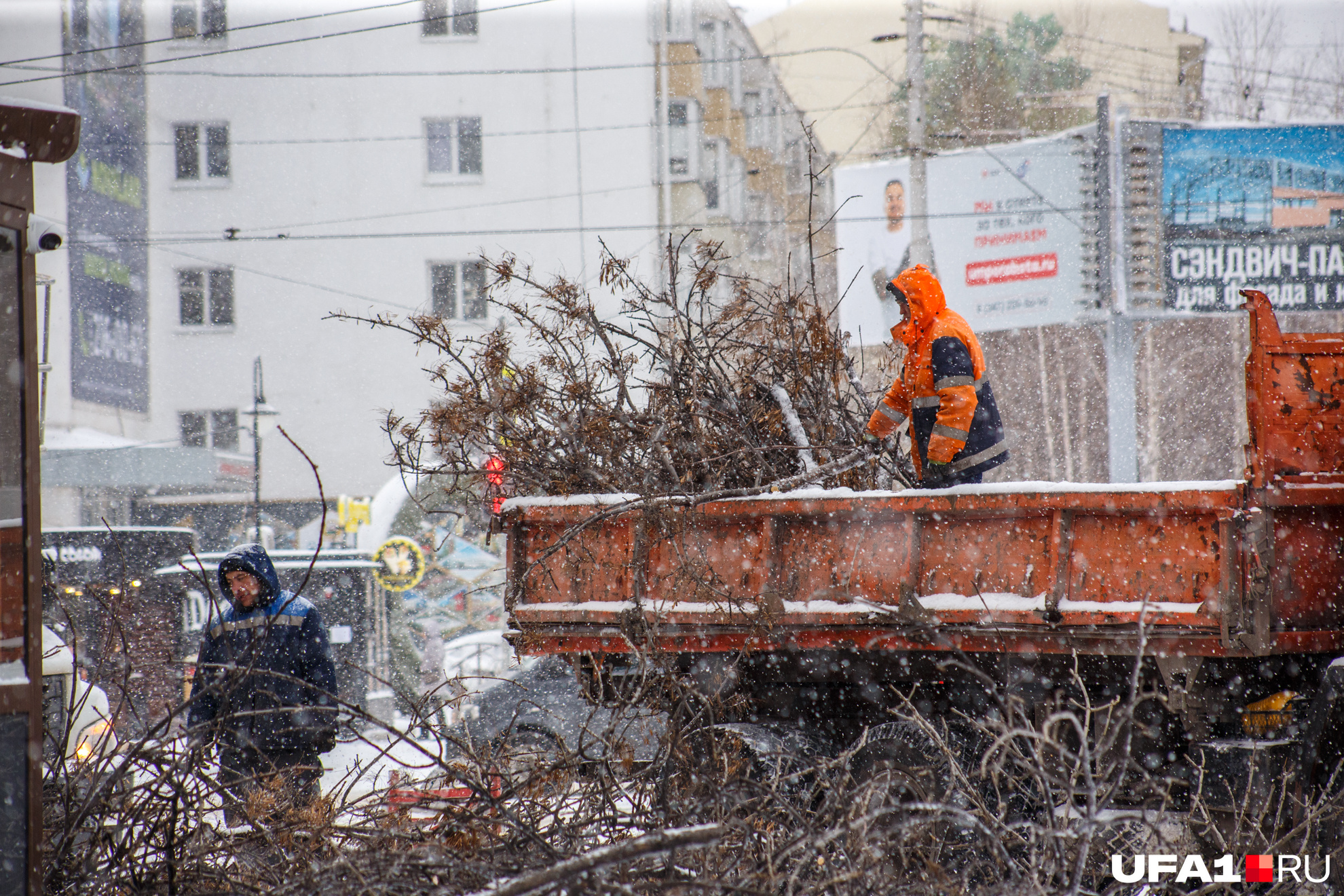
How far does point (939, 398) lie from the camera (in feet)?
18.4

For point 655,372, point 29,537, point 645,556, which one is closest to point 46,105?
point 29,537

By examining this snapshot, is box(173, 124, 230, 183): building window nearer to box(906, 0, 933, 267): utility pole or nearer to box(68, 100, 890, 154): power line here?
box(68, 100, 890, 154): power line

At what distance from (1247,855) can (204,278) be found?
2835 cm

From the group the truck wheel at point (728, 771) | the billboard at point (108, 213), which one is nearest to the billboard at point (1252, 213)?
the truck wheel at point (728, 771)

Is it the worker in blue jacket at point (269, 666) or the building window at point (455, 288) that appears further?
the building window at point (455, 288)

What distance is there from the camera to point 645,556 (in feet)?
17.3

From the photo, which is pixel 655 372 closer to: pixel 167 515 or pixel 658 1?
pixel 167 515

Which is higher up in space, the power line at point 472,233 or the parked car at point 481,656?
the power line at point 472,233

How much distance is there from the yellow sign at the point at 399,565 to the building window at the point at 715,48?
19.7m

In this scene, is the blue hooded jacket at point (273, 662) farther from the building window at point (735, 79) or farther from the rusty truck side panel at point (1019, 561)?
the building window at point (735, 79)

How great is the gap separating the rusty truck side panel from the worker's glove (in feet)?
2.17

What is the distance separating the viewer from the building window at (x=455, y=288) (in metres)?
27.0

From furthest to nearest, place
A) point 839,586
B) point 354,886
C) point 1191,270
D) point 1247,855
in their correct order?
point 1191,270
point 839,586
point 1247,855
point 354,886

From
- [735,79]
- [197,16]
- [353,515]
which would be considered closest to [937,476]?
[353,515]
